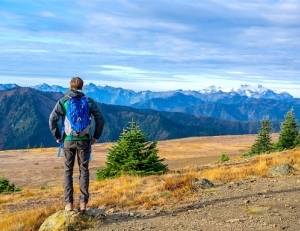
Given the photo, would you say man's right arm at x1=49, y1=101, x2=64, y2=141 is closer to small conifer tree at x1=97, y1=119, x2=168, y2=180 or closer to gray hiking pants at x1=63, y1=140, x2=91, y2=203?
gray hiking pants at x1=63, y1=140, x2=91, y2=203

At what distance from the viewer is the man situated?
7902 mm

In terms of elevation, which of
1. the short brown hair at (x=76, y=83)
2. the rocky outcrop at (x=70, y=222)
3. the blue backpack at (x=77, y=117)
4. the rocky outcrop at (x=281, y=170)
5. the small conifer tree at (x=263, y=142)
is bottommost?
the small conifer tree at (x=263, y=142)

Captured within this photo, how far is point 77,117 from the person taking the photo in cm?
783

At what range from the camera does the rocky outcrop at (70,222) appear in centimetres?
789

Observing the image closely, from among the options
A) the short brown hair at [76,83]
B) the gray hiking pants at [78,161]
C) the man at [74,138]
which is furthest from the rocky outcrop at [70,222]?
the short brown hair at [76,83]

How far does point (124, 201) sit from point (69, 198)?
295 cm

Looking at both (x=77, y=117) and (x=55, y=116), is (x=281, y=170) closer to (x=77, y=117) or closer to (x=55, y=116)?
(x=77, y=117)

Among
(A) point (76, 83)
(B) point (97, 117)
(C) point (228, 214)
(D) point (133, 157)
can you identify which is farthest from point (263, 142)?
(A) point (76, 83)

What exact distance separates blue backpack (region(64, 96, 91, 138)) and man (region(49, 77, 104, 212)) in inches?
2.9

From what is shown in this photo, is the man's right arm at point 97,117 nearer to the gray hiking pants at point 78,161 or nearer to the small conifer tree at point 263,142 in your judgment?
the gray hiking pants at point 78,161

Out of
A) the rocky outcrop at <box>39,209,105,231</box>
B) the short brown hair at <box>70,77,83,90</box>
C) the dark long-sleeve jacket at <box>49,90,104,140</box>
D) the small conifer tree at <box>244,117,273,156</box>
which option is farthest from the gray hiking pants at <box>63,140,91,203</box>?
the small conifer tree at <box>244,117,273,156</box>

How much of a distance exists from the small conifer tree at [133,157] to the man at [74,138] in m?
10.9

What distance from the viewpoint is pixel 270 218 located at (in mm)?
7969

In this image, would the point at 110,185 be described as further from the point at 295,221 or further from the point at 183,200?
the point at 295,221
